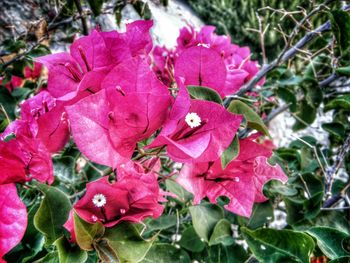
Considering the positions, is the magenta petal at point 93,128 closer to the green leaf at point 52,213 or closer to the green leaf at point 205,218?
the green leaf at point 52,213

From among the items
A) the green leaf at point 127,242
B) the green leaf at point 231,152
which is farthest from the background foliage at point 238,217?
the green leaf at point 231,152

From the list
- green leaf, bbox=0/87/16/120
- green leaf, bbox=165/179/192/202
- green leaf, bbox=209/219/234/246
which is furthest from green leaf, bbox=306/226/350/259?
green leaf, bbox=0/87/16/120

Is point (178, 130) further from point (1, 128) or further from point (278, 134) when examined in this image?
point (278, 134)

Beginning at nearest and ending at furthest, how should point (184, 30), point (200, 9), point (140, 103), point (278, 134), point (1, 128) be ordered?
point (140, 103)
point (1, 128)
point (184, 30)
point (278, 134)
point (200, 9)

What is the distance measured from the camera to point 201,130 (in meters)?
0.41

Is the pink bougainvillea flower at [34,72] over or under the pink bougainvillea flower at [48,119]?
under

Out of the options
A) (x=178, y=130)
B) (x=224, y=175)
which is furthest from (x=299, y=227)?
(x=178, y=130)

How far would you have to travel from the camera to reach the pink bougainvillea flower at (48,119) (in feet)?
1.48

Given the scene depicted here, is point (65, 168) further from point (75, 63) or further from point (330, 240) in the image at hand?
point (330, 240)

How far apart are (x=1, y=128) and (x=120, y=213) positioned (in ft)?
1.10

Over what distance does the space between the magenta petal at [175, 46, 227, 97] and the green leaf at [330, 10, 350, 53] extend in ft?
0.81

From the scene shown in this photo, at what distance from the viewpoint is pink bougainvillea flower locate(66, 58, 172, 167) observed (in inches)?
14.8

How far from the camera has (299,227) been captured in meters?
0.69

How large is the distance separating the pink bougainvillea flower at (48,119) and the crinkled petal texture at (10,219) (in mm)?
85
